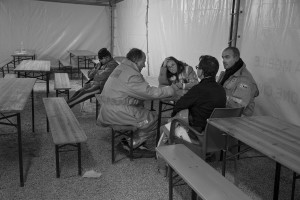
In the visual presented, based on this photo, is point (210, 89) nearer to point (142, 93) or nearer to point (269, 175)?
point (142, 93)

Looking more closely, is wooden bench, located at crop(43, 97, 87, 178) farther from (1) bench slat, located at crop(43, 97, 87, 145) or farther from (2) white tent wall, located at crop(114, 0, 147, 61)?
(2) white tent wall, located at crop(114, 0, 147, 61)

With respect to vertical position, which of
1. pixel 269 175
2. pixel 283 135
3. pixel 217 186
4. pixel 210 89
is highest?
pixel 210 89

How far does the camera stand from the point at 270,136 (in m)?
1.91

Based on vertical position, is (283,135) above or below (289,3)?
below

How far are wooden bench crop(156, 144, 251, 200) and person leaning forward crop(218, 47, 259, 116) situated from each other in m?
0.92

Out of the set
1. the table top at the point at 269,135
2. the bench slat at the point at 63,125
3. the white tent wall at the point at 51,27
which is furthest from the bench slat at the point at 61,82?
the white tent wall at the point at 51,27

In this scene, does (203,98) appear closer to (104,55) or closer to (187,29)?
(104,55)

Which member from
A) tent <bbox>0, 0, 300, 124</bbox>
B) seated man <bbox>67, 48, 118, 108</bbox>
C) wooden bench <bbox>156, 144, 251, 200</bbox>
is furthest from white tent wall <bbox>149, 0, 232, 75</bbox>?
wooden bench <bbox>156, 144, 251, 200</bbox>

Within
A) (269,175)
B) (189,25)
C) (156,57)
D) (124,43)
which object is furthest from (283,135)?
(124,43)

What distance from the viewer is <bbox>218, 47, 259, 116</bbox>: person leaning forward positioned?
112 inches

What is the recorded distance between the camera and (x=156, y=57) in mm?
6664

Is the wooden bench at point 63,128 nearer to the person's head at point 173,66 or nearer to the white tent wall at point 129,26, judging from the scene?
the person's head at point 173,66

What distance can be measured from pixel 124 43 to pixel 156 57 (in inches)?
99.8

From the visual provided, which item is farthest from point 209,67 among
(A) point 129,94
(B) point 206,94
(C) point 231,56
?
(A) point 129,94
